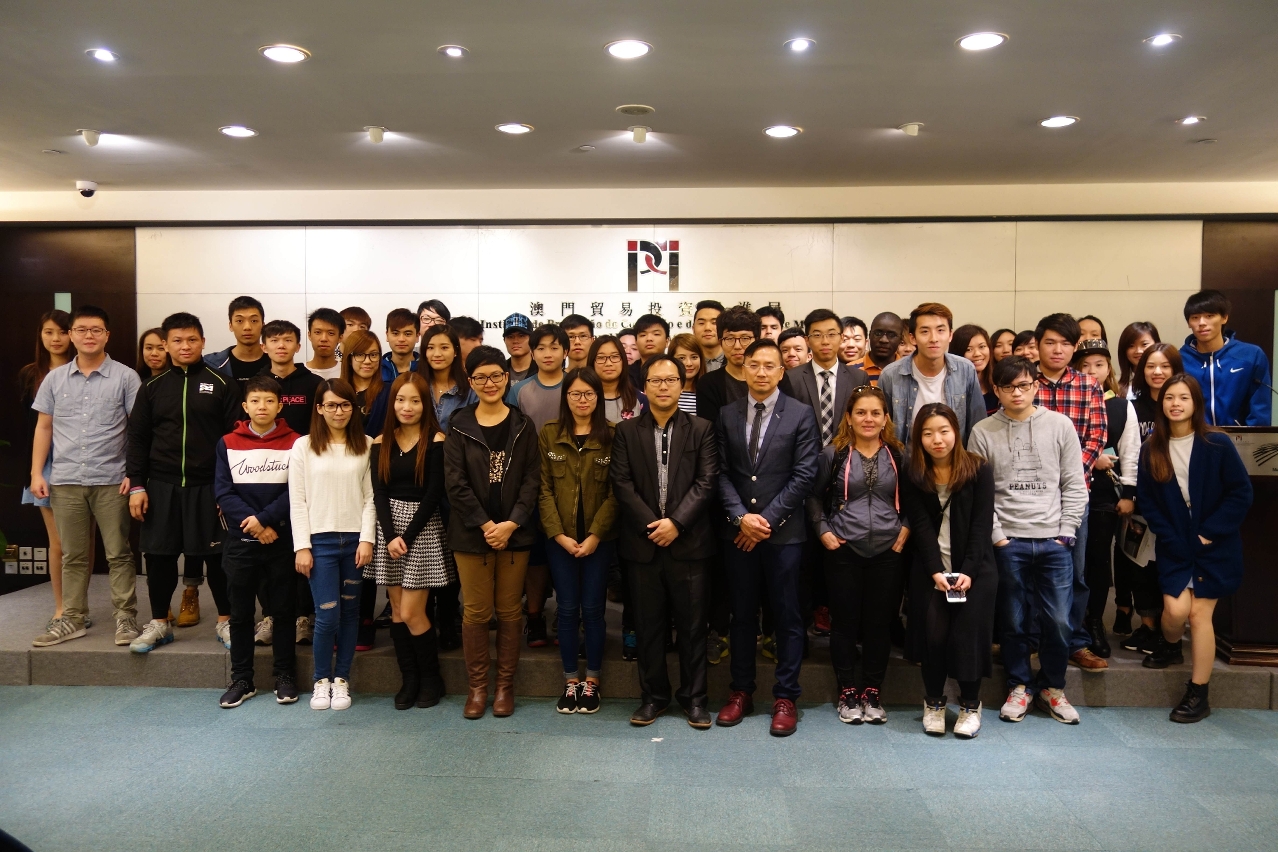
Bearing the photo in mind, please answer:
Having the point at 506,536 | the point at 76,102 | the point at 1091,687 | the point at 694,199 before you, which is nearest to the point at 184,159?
the point at 76,102

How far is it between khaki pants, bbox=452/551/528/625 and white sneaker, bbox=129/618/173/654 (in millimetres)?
1743

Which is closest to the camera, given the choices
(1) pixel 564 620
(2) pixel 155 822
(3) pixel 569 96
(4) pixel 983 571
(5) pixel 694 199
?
(2) pixel 155 822

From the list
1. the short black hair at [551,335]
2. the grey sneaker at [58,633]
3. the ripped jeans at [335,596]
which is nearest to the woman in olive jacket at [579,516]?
the short black hair at [551,335]

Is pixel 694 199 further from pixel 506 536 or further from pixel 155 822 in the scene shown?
pixel 155 822

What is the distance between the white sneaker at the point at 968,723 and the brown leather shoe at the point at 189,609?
13.3 feet

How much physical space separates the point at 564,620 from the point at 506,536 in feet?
1.67

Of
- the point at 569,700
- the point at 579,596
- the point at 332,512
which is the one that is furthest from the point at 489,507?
the point at 569,700

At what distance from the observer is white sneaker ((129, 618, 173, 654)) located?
13.6 feet

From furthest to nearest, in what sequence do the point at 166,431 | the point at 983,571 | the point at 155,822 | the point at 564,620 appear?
the point at 166,431, the point at 564,620, the point at 983,571, the point at 155,822

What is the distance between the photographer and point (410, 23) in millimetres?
3604

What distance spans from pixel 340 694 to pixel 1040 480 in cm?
336

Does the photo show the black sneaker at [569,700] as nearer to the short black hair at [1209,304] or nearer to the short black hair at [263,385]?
the short black hair at [263,385]

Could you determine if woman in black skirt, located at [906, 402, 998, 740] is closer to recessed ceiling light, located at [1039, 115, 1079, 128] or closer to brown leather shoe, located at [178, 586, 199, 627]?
recessed ceiling light, located at [1039, 115, 1079, 128]

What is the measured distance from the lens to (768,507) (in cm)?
358
